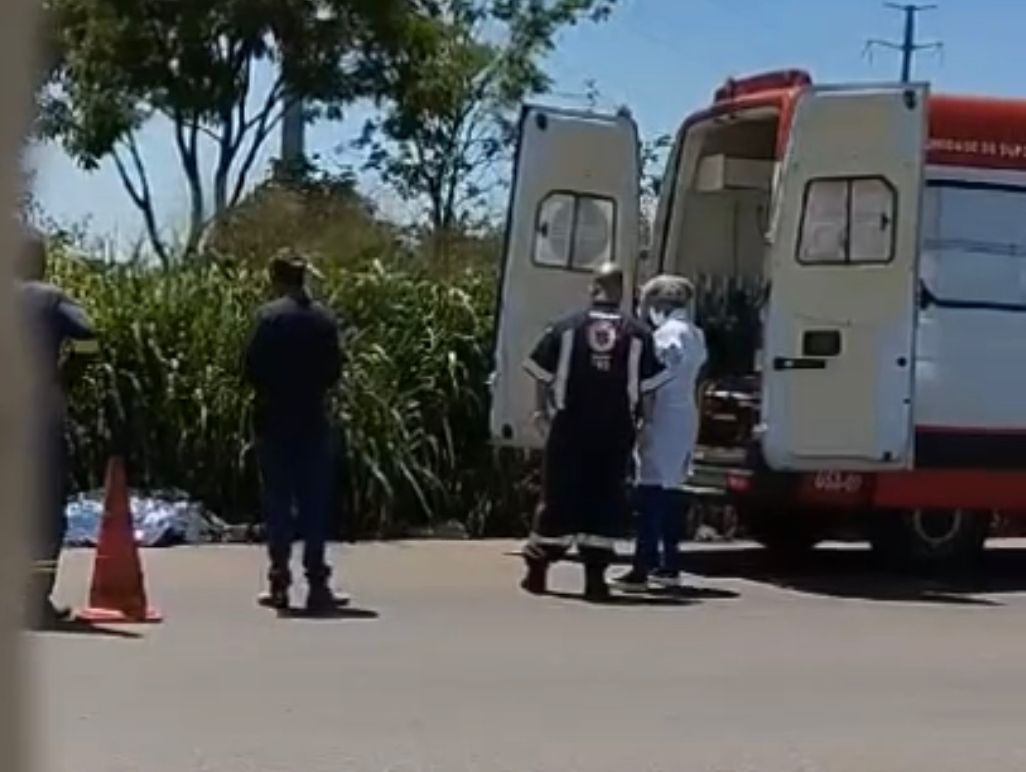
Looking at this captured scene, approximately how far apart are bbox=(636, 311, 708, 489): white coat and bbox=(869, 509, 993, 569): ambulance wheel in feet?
5.49

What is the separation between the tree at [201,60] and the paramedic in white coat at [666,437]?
483 inches

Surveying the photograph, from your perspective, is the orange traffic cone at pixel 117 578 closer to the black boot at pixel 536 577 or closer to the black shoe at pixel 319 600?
the black shoe at pixel 319 600

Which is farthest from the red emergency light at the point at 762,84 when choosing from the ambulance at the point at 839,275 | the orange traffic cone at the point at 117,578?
the orange traffic cone at the point at 117,578

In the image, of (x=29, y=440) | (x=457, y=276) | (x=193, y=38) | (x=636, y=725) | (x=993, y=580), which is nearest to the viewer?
(x=29, y=440)

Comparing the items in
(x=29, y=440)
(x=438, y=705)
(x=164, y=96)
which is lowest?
(x=438, y=705)

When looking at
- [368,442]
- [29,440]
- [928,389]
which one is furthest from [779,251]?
[29,440]

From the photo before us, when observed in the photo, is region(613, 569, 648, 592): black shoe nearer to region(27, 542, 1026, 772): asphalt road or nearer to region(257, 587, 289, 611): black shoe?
region(27, 542, 1026, 772): asphalt road

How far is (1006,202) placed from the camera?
1362 centimetres

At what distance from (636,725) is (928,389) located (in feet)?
16.7

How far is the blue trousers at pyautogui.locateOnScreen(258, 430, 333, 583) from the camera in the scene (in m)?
11.9

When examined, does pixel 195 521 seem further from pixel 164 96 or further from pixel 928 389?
pixel 164 96

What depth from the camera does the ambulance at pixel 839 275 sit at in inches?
519

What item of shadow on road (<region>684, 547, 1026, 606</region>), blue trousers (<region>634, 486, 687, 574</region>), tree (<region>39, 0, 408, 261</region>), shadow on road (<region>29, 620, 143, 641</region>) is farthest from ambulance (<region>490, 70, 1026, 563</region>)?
tree (<region>39, 0, 408, 261</region>)

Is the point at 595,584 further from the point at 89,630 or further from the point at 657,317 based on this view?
the point at 89,630
